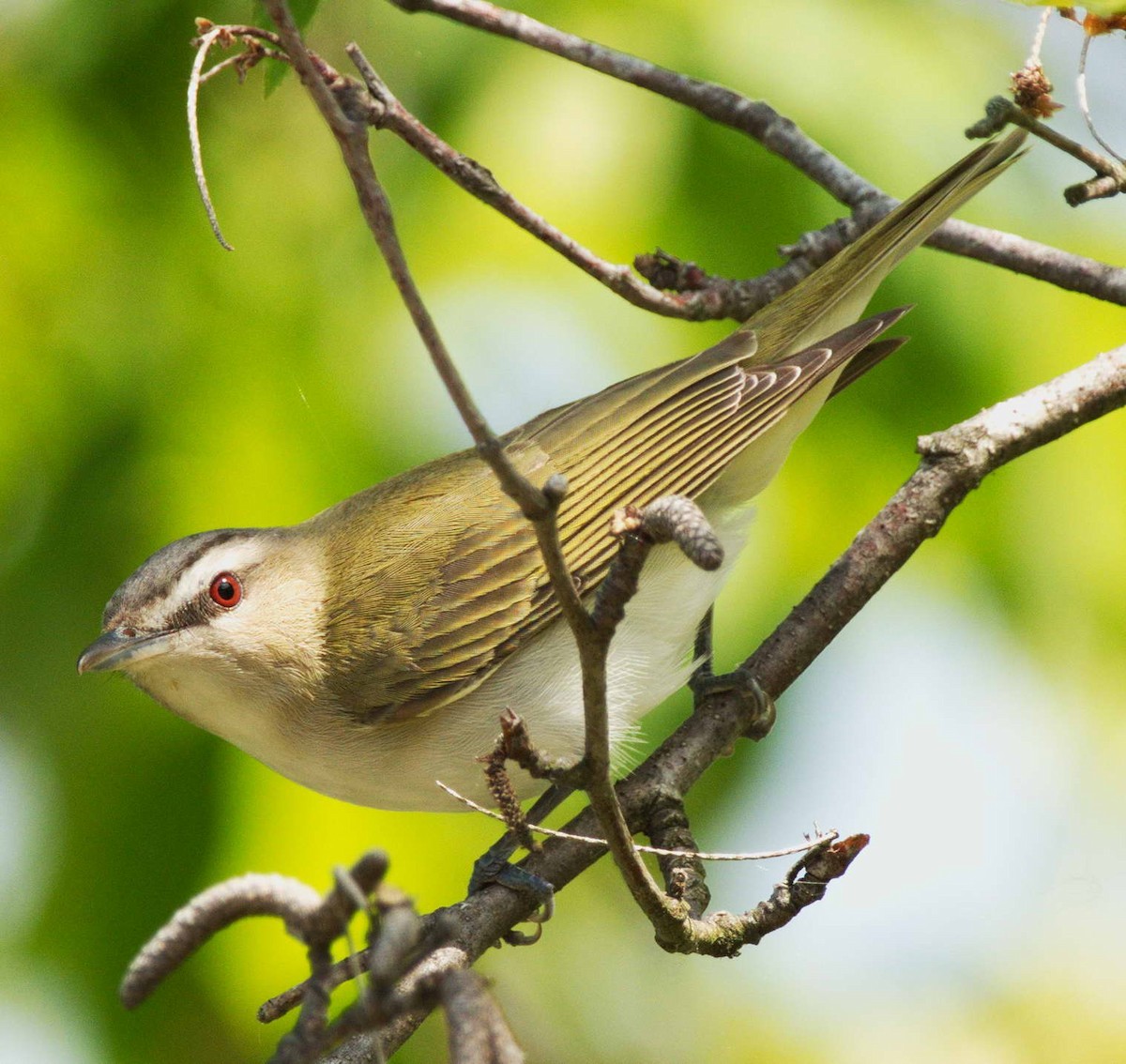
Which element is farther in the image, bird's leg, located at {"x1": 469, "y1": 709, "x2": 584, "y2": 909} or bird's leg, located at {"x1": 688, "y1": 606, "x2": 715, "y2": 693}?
bird's leg, located at {"x1": 688, "y1": 606, "x2": 715, "y2": 693}

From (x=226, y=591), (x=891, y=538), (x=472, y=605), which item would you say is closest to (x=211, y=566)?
(x=226, y=591)

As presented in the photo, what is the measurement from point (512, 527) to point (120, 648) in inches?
40.5

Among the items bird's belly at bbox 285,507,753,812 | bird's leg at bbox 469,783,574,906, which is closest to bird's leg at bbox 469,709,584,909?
bird's leg at bbox 469,783,574,906

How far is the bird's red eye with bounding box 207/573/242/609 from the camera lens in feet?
10.8

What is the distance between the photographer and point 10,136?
426 cm

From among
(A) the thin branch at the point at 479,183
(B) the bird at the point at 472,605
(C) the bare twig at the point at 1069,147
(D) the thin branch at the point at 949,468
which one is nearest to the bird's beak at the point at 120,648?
(B) the bird at the point at 472,605

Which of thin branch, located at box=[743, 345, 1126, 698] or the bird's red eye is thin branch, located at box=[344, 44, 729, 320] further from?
the bird's red eye

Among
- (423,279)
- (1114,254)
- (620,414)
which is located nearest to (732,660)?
(620,414)

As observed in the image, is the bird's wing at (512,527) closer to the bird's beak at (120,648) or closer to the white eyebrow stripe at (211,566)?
the white eyebrow stripe at (211,566)

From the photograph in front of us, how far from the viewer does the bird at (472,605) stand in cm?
321

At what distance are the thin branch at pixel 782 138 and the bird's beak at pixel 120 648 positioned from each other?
5.40 ft

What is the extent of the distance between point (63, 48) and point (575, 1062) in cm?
378

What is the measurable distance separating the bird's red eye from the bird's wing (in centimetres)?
25

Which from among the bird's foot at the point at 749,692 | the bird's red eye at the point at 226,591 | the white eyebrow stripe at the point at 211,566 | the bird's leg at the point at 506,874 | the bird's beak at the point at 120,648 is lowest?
the bird's leg at the point at 506,874
